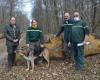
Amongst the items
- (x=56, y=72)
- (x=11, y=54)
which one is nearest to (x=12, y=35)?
(x=11, y=54)

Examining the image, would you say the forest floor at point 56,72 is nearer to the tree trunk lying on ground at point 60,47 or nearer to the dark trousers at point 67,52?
the dark trousers at point 67,52

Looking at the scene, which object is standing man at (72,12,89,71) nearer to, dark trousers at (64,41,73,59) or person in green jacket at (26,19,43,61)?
dark trousers at (64,41,73,59)

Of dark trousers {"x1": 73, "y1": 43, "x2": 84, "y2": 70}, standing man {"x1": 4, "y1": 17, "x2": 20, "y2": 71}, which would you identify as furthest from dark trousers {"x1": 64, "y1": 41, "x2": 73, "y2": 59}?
standing man {"x1": 4, "y1": 17, "x2": 20, "y2": 71}

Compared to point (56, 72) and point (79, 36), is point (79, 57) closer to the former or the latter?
point (79, 36)

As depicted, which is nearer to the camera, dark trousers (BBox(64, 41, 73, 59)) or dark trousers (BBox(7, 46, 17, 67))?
dark trousers (BBox(7, 46, 17, 67))

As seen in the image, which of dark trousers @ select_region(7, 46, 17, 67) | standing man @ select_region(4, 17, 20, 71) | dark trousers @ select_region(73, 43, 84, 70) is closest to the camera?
dark trousers @ select_region(73, 43, 84, 70)

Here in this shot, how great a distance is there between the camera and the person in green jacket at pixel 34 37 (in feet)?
43.2

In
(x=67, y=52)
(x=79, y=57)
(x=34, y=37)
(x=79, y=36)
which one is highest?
(x=79, y=36)

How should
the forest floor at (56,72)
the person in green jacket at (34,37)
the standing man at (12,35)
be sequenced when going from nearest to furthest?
the forest floor at (56,72), the person in green jacket at (34,37), the standing man at (12,35)

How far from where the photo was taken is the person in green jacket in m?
13.2

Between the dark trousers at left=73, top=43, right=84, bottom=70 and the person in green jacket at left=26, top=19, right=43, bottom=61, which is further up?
the person in green jacket at left=26, top=19, right=43, bottom=61

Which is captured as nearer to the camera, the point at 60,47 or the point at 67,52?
the point at 67,52

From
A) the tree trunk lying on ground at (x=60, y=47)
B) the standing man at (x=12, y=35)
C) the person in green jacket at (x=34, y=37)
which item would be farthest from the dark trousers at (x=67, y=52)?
the standing man at (x=12, y=35)

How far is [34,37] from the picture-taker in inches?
521
